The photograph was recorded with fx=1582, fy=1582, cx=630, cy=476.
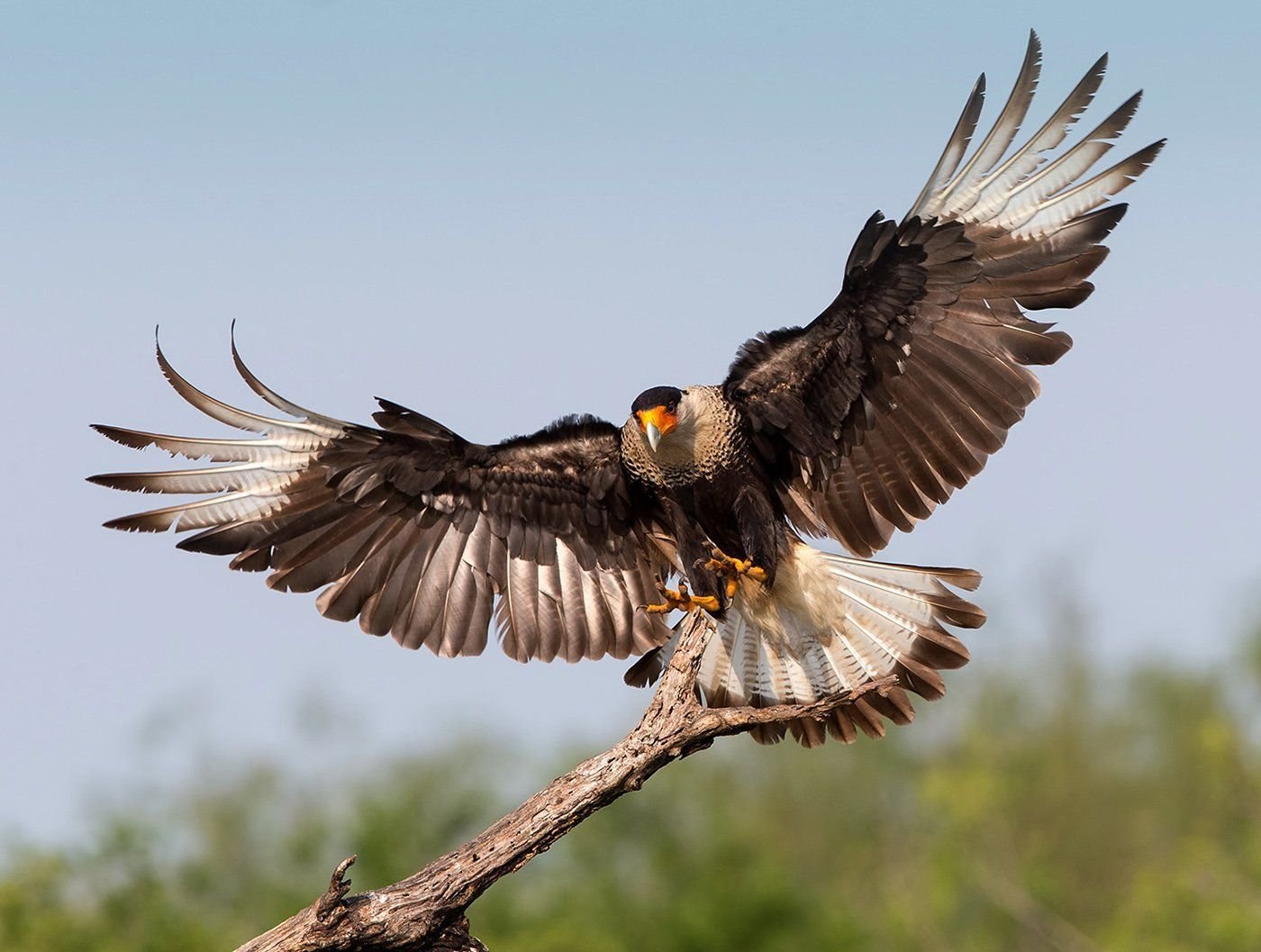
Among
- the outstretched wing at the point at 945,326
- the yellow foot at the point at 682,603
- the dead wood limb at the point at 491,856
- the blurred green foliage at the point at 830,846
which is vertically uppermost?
the blurred green foliage at the point at 830,846

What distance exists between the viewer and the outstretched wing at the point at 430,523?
728cm

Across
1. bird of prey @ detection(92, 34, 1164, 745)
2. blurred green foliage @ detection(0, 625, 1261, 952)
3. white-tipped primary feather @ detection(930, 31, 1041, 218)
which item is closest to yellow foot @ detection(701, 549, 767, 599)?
bird of prey @ detection(92, 34, 1164, 745)

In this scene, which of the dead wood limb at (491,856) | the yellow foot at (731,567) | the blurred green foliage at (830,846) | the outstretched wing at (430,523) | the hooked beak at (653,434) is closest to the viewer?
the dead wood limb at (491,856)

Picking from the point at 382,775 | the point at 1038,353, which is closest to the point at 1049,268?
the point at 1038,353

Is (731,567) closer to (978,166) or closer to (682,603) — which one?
(682,603)

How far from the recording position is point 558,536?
768cm

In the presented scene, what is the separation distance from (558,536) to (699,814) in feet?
89.8

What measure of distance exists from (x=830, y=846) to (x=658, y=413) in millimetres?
35720

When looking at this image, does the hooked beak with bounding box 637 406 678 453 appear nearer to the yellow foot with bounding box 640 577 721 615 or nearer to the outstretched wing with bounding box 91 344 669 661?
the outstretched wing with bounding box 91 344 669 661

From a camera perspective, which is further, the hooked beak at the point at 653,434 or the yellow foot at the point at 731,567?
the yellow foot at the point at 731,567

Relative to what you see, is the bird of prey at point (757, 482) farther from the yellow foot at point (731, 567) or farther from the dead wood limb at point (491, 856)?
the dead wood limb at point (491, 856)

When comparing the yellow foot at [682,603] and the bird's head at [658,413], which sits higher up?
the bird's head at [658,413]

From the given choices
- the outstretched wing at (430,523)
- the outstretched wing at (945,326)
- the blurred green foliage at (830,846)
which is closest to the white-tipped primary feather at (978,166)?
the outstretched wing at (945,326)

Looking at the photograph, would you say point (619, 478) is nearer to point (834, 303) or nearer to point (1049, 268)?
point (834, 303)
